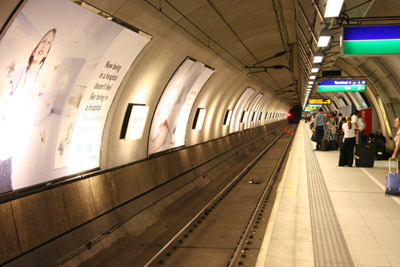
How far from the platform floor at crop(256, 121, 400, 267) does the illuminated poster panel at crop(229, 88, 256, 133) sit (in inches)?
380

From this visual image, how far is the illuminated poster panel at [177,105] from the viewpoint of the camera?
10133 mm

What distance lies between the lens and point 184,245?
6996 mm

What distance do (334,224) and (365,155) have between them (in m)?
7.32

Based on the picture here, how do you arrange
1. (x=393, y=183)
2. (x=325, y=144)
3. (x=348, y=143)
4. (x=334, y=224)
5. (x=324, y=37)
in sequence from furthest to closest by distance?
(x=325, y=144) → (x=348, y=143) → (x=393, y=183) → (x=324, y=37) → (x=334, y=224)

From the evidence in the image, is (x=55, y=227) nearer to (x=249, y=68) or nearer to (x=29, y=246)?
(x=29, y=246)

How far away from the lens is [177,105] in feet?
37.8

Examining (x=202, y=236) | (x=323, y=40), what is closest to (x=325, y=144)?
(x=323, y=40)

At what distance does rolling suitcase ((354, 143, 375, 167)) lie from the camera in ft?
45.4

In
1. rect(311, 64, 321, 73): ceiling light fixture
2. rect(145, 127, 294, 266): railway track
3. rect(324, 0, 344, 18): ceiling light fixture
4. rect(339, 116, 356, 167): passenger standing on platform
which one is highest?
rect(324, 0, 344, 18): ceiling light fixture

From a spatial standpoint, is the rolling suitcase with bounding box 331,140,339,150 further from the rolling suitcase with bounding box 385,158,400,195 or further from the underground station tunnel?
the rolling suitcase with bounding box 385,158,400,195

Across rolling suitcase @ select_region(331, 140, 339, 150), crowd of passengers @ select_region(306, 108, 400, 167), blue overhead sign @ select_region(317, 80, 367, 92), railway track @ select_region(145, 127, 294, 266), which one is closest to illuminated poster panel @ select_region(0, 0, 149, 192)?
railway track @ select_region(145, 127, 294, 266)

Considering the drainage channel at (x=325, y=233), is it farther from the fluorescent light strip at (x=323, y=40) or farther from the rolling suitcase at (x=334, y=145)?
the rolling suitcase at (x=334, y=145)

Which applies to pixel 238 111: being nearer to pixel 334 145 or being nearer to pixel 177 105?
pixel 334 145

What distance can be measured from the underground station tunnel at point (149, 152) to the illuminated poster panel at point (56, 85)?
0.06ft
